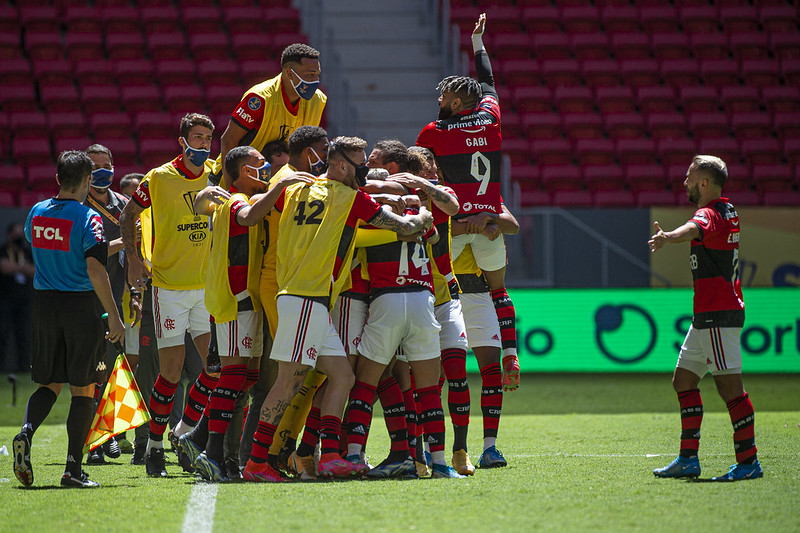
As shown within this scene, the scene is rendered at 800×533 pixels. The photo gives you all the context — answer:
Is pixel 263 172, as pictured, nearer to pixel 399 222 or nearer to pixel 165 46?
pixel 399 222

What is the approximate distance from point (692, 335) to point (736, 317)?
272 mm

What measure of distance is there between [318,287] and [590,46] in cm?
1377

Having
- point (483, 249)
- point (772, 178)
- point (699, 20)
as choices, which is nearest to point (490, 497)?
point (483, 249)

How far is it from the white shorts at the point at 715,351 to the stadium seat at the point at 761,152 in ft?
38.0

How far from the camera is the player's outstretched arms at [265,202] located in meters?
5.69

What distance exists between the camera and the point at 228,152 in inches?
254

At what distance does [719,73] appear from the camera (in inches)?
708

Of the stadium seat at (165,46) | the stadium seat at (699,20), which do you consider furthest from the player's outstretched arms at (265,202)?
the stadium seat at (699,20)

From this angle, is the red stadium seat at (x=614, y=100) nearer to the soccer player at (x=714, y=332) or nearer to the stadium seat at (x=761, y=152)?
the stadium seat at (x=761, y=152)

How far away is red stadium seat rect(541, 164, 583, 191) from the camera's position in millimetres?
15992

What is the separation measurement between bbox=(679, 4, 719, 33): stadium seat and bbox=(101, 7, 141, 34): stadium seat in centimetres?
1009

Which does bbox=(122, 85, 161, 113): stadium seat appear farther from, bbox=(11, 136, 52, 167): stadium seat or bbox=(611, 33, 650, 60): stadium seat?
bbox=(611, 33, 650, 60): stadium seat

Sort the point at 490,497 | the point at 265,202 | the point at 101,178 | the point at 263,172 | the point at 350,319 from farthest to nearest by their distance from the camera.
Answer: the point at 101,178 → the point at 263,172 → the point at 350,319 → the point at 265,202 → the point at 490,497

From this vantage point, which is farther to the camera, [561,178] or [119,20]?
[119,20]
